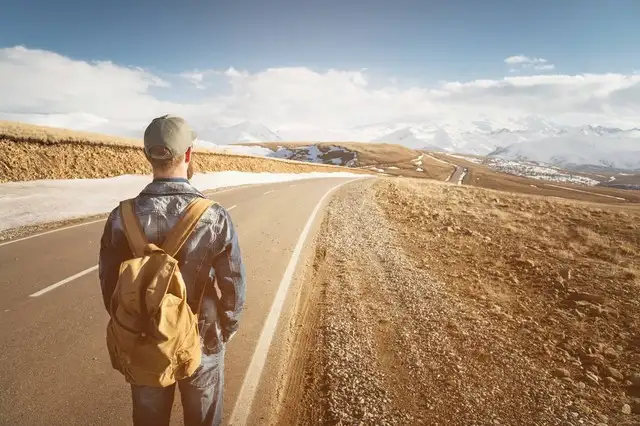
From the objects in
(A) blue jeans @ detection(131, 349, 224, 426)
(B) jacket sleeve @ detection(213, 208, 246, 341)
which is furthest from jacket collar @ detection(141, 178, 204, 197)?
(A) blue jeans @ detection(131, 349, 224, 426)

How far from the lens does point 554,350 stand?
4430 millimetres

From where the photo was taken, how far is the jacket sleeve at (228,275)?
217 centimetres

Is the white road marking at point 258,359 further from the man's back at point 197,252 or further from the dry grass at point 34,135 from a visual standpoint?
the dry grass at point 34,135

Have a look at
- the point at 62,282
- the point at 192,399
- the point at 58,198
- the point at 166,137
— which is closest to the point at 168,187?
the point at 166,137

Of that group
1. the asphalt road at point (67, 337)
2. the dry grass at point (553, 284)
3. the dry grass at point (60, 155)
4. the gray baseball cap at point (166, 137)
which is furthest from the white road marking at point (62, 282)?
the dry grass at point (60, 155)

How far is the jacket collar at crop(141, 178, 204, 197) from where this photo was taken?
6.72 feet

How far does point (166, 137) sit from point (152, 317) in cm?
105

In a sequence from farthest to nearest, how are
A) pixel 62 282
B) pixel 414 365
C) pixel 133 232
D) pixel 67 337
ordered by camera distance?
pixel 62 282 → pixel 67 337 → pixel 414 365 → pixel 133 232

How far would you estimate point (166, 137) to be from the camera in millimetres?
2021

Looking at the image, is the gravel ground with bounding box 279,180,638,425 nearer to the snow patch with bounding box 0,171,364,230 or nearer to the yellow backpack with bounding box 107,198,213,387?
the yellow backpack with bounding box 107,198,213,387

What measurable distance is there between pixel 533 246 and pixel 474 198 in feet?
31.3

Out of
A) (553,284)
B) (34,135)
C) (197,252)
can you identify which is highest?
(34,135)

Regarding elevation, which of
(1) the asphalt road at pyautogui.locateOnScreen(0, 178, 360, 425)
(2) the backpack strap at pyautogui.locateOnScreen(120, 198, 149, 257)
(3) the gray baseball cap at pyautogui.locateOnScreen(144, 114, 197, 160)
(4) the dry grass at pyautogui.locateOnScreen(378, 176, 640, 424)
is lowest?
(1) the asphalt road at pyautogui.locateOnScreen(0, 178, 360, 425)

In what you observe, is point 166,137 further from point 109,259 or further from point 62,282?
point 62,282
